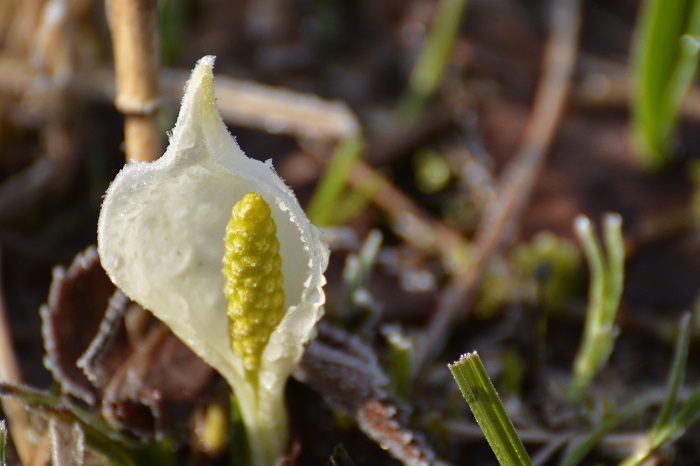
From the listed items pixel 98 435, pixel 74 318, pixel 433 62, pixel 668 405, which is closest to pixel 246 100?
pixel 433 62

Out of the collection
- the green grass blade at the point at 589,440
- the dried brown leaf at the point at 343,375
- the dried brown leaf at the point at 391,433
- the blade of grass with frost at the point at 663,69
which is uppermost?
the blade of grass with frost at the point at 663,69

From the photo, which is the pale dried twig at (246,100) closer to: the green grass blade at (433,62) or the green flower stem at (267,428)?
the green grass blade at (433,62)

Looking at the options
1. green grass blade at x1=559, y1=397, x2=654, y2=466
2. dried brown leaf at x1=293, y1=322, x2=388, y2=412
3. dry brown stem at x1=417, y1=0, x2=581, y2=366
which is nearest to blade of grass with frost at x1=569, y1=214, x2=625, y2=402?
green grass blade at x1=559, y1=397, x2=654, y2=466

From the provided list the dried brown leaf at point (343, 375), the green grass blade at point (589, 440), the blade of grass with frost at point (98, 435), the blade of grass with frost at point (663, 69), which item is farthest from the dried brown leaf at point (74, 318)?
the blade of grass with frost at point (663, 69)

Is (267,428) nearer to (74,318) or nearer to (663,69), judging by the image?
(74,318)

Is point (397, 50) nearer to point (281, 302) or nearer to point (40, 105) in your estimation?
point (40, 105)

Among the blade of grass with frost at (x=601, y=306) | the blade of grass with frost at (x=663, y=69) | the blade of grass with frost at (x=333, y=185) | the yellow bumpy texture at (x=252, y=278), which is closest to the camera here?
the yellow bumpy texture at (x=252, y=278)

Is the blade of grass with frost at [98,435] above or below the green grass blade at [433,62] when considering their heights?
below
